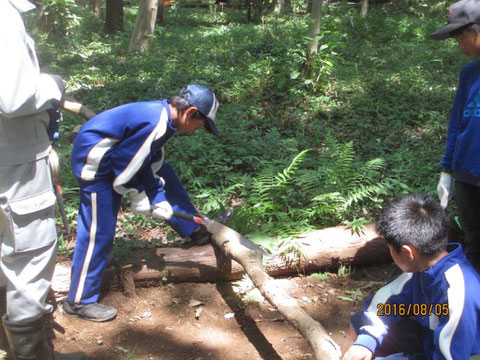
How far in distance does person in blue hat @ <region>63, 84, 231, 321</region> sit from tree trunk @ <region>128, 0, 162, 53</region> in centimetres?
959

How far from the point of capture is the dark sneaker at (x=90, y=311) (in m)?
3.65

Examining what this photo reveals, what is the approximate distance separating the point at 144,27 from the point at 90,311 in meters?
10.3

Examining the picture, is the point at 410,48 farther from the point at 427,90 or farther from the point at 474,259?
the point at 474,259

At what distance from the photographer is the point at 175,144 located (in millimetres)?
6691

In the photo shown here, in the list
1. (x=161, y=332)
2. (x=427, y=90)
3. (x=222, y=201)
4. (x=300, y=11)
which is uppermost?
(x=300, y=11)

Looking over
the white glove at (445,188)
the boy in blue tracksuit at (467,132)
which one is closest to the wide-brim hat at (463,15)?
the boy in blue tracksuit at (467,132)

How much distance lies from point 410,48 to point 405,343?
10538mm

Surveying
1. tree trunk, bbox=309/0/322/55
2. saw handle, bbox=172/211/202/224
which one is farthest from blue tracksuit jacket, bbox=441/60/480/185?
tree trunk, bbox=309/0/322/55

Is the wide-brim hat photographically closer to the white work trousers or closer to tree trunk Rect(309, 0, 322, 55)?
the white work trousers

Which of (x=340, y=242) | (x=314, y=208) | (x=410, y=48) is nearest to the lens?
(x=340, y=242)

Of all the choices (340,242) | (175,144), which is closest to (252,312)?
(340,242)

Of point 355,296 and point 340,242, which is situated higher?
point 340,242

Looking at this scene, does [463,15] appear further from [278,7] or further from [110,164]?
[278,7]

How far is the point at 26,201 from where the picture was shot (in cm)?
274
